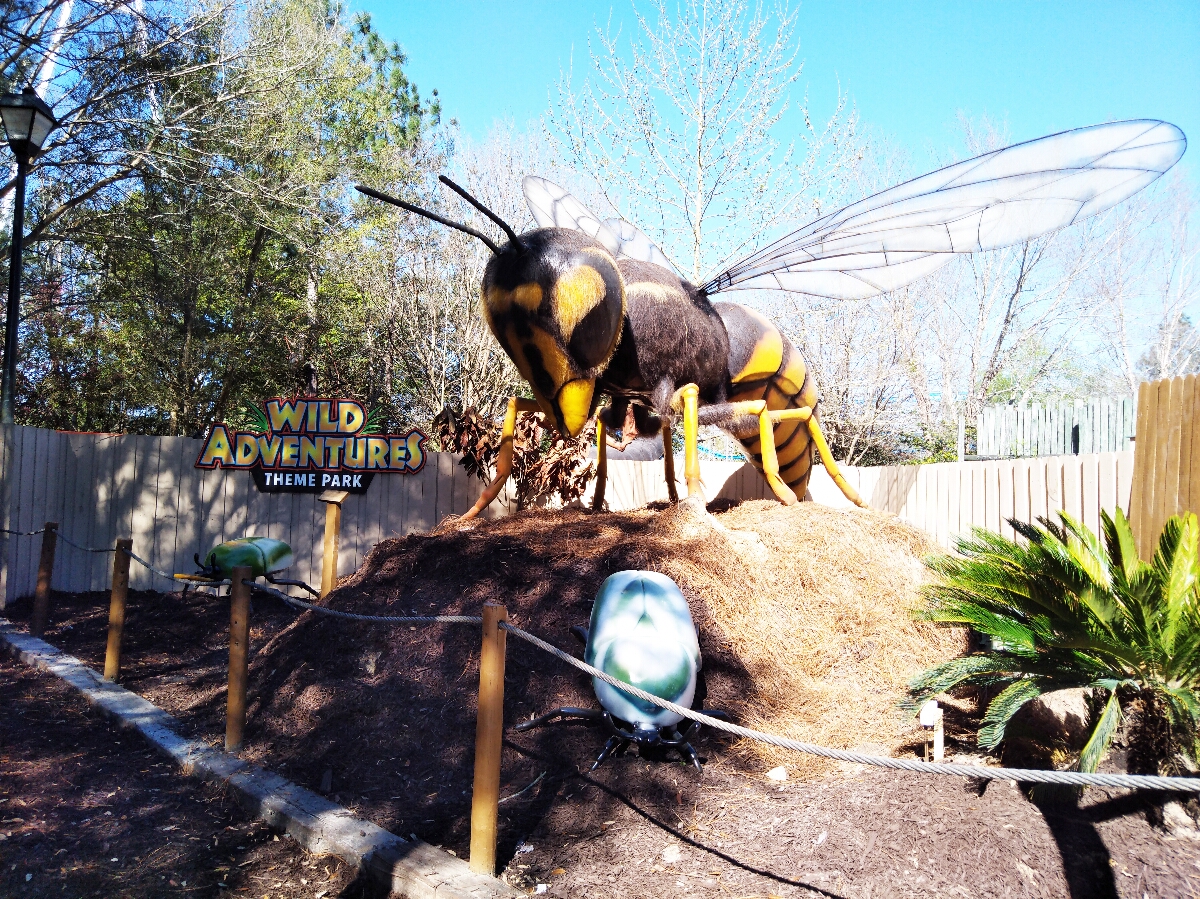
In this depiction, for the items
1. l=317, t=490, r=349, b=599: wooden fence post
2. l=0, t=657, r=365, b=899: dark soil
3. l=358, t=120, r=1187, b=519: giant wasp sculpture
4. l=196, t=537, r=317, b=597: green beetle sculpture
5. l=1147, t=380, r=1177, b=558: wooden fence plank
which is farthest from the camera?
l=196, t=537, r=317, b=597: green beetle sculpture

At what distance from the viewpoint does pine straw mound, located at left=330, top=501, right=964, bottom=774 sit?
431cm

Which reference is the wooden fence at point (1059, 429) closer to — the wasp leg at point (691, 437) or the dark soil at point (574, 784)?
the wasp leg at point (691, 437)

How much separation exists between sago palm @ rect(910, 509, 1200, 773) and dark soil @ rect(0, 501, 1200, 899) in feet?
0.99

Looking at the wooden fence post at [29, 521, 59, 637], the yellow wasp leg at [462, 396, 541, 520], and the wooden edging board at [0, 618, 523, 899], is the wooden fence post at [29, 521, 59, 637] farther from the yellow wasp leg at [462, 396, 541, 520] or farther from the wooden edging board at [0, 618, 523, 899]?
the yellow wasp leg at [462, 396, 541, 520]

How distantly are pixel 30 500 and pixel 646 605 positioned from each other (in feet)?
25.0

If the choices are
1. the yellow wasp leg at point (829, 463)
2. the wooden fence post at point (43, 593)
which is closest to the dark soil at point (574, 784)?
the wooden fence post at point (43, 593)

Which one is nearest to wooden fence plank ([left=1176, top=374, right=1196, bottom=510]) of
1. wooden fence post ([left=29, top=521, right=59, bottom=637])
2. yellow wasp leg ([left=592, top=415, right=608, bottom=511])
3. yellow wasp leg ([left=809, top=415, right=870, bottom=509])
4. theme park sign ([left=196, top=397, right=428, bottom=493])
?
yellow wasp leg ([left=809, top=415, right=870, bottom=509])

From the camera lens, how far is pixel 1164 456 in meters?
4.32

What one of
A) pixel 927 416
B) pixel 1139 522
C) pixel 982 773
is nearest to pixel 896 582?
pixel 1139 522

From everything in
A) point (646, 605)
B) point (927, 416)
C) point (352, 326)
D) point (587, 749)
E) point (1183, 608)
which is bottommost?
point (587, 749)

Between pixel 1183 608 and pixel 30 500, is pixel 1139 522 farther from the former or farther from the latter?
pixel 30 500

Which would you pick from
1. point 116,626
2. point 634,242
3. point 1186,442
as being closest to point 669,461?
point 634,242

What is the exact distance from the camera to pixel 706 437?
53.3ft

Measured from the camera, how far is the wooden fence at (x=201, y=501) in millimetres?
7996
